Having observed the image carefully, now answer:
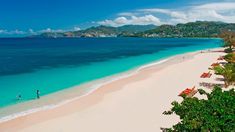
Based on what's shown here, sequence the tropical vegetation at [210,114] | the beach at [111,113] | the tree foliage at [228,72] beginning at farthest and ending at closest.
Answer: the tree foliage at [228,72] < the beach at [111,113] < the tropical vegetation at [210,114]

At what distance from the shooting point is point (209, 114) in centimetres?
1175

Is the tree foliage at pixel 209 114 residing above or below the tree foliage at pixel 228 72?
above

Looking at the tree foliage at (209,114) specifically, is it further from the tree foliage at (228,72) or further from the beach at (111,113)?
the tree foliage at (228,72)

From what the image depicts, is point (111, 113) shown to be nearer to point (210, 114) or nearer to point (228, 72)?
point (228, 72)

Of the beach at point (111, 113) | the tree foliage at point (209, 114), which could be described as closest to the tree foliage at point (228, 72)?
the beach at point (111, 113)

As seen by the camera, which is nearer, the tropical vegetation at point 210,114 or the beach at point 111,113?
the tropical vegetation at point 210,114

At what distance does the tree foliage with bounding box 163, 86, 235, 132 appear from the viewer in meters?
11.1

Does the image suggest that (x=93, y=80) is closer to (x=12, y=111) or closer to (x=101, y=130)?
(x=12, y=111)

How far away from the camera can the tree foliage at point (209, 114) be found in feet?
36.3

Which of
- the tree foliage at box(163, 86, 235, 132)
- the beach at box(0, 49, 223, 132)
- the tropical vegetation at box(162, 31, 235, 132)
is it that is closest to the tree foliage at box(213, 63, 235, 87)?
the beach at box(0, 49, 223, 132)

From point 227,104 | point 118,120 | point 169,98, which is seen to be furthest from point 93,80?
point 227,104

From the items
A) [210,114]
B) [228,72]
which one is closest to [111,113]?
[228,72]

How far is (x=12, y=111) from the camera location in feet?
84.0

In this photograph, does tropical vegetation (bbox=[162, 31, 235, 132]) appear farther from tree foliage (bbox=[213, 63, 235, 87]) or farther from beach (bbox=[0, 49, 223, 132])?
tree foliage (bbox=[213, 63, 235, 87])
